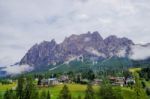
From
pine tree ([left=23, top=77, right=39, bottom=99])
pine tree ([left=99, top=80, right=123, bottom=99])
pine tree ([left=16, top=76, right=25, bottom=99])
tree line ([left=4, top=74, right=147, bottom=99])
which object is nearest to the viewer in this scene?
pine tree ([left=99, top=80, right=123, bottom=99])

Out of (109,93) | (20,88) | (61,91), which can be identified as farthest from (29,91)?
(109,93)

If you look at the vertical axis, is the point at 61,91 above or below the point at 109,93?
above

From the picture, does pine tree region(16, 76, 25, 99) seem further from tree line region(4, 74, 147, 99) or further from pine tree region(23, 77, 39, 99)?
pine tree region(23, 77, 39, 99)

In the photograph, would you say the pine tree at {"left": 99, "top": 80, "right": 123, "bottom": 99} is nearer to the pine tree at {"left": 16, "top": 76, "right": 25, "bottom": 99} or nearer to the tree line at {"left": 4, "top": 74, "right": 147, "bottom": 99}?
the tree line at {"left": 4, "top": 74, "right": 147, "bottom": 99}

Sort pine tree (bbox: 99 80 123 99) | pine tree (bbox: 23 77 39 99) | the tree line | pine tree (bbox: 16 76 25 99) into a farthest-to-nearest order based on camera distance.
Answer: pine tree (bbox: 16 76 25 99) < pine tree (bbox: 23 77 39 99) < the tree line < pine tree (bbox: 99 80 123 99)

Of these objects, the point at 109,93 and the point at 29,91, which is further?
the point at 29,91

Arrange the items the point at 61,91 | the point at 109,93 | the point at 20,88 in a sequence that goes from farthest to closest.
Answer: the point at 20,88, the point at 61,91, the point at 109,93

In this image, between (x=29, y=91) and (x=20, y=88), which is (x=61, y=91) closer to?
(x=29, y=91)

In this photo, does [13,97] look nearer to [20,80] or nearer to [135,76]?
[20,80]

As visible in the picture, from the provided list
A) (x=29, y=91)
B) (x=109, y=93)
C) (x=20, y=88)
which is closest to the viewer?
(x=109, y=93)

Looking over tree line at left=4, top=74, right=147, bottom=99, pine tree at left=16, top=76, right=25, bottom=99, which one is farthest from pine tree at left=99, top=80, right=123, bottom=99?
pine tree at left=16, top=76, right=25, bottom=99

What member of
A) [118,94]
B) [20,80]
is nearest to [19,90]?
[20,80]

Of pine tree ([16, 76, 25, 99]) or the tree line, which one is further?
pine tree ([16, 76, 25, 99])

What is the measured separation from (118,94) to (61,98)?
1089 inches
